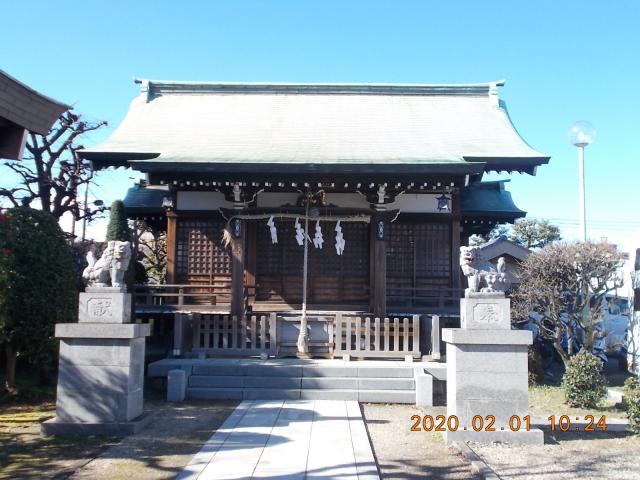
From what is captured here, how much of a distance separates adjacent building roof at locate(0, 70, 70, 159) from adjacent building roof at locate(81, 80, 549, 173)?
20.3ft

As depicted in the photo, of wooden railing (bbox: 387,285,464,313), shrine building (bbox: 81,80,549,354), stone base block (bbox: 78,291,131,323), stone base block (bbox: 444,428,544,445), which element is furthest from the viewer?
wooden railing (bbox: 387,285,464,313)

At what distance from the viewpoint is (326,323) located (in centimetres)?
1143

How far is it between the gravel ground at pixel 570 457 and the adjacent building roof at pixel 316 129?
586 cm

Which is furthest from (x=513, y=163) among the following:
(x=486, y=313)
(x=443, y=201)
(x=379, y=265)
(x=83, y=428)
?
(x=83, y=428)

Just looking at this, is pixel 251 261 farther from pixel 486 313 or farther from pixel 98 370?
pixel 486 313

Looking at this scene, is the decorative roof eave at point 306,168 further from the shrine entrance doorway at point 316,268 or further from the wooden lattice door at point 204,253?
the wooden lattice door at point 204,253

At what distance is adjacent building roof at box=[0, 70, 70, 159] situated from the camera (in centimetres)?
463

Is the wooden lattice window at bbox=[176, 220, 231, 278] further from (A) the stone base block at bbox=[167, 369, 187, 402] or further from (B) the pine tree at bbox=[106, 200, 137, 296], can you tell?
(A) the stone base block at bbox=[167, 369, 187, 402]

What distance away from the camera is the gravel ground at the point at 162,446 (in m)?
5.64

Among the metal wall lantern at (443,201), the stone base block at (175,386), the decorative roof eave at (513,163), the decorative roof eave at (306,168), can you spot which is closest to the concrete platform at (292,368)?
the stone base block at (175,386)

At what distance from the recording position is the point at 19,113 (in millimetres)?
4777

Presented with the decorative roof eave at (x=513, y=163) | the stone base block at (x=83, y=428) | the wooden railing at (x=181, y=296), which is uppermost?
the decorative roof eave at (x=513, y=163)

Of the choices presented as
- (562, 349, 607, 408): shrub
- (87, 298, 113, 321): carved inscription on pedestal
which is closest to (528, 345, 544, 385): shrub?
(562, 349, 607, 408): shrub

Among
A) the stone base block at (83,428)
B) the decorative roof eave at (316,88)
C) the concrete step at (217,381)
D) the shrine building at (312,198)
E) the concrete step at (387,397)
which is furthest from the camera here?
the decorative roof eave at (316,88)
